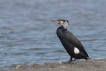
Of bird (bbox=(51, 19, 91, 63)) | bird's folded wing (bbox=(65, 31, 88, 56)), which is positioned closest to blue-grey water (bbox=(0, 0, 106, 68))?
bird (bbox=(51, 19, 91, 63))

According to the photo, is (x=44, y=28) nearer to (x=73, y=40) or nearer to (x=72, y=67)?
(x=73, y=40)

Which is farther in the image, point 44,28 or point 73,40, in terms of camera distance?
point 44,28

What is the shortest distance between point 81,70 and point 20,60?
10.7 ft

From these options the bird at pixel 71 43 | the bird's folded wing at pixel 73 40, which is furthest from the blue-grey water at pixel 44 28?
the bird's folded wing at pixel 73 40

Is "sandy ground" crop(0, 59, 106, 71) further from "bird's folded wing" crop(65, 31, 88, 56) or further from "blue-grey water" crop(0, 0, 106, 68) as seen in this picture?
"blue-grey water" crop(0, 0, 106, 68)

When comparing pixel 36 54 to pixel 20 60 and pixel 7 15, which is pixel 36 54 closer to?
pixel 20 60

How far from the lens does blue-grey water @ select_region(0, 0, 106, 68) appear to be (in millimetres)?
13781

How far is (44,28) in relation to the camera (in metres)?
19.2

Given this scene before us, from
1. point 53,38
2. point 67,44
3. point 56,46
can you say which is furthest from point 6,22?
point 67,44

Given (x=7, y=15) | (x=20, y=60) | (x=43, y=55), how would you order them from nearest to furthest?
(x=20, y=60), (x=43, y=55), (x=7, y=15)

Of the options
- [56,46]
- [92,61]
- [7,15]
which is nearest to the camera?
[92,61]

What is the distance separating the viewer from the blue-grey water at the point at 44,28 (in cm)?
1378

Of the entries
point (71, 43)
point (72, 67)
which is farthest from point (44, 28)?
point (72, 67)

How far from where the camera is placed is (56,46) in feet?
50.0
